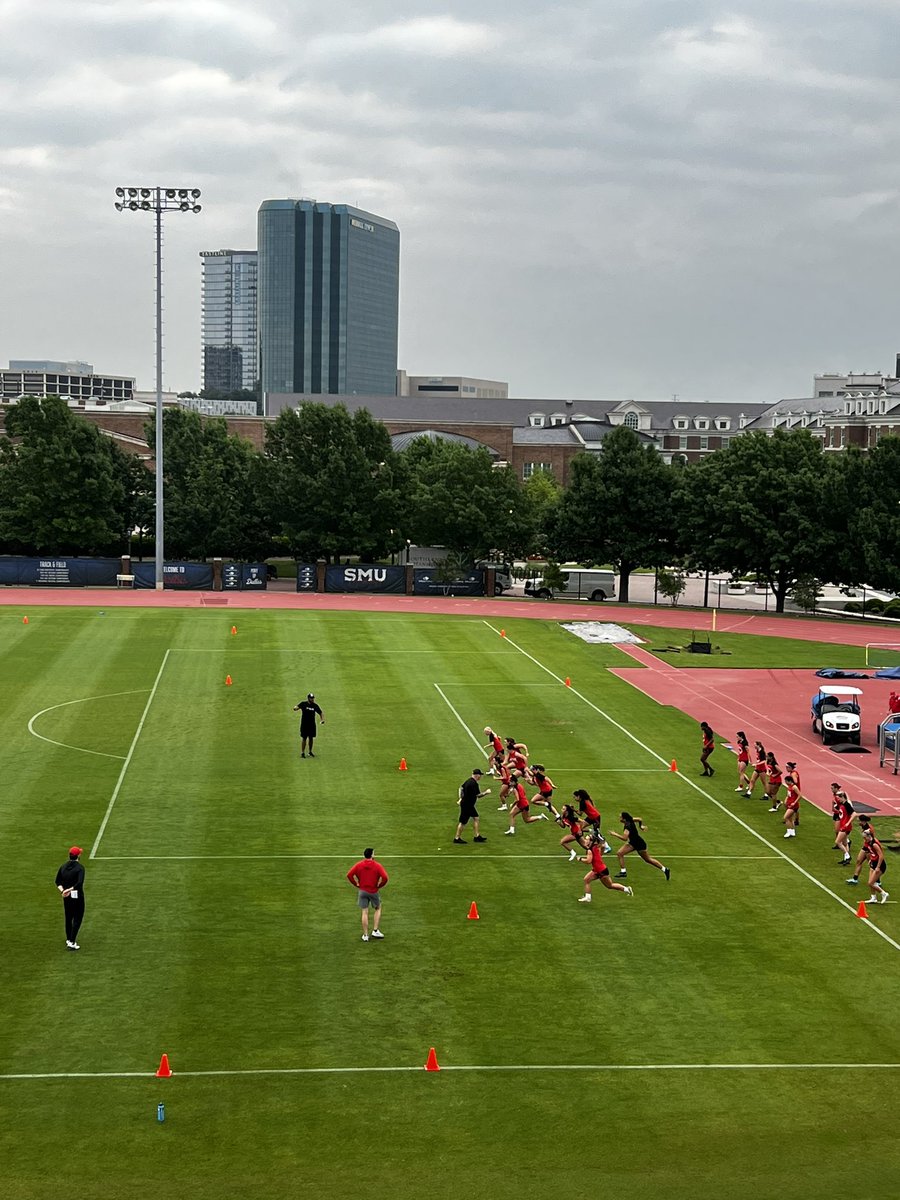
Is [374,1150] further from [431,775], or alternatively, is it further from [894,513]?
[894,513]

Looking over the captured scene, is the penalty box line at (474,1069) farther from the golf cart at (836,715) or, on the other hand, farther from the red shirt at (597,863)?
the golf cart at (836,715)

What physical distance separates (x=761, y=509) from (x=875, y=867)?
2090 inches

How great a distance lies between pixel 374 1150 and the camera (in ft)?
49.3

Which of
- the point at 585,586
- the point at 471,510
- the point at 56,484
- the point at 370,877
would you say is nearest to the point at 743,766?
the point at 370,877

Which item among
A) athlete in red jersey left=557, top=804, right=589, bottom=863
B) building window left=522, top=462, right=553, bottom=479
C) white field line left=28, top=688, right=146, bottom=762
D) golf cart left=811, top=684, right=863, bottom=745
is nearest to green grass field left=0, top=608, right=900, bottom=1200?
white field line left=28, top=688, right=146, bottom=762

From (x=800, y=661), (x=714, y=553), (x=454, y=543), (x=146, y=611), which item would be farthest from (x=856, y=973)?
(x=454, y=543)

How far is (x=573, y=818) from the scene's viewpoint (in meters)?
26.0

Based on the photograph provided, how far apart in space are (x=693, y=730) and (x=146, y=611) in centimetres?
3405

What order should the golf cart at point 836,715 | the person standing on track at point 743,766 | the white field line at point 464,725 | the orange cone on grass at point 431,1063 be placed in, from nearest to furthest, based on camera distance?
1. the orange cone on grass at point 431,1063
2. the person standing on track at point 743,766
3. the white field line at point 464,725
4. the golf cart at point 836,715

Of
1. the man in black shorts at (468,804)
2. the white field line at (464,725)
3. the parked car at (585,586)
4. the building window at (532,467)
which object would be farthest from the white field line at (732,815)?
the building window at (532,467)

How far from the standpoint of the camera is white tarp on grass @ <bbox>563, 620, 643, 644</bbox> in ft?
202

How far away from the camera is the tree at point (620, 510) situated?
268ft

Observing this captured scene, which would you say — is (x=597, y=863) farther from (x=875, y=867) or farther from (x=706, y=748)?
(x=706, y=748)

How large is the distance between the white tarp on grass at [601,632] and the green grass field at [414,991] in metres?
24.4
